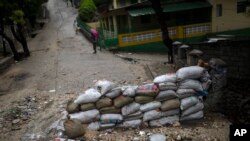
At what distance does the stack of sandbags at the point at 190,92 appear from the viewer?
7391 mm

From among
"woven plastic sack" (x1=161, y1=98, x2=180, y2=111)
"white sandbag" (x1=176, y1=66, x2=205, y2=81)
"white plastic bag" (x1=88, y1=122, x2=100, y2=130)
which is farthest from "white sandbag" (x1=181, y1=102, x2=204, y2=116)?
"white plastic bag" (x1=88, y1=122, x2=100, y2=130)

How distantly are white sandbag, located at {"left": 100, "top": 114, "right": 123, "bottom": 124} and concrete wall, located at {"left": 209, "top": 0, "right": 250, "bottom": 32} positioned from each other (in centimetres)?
1750

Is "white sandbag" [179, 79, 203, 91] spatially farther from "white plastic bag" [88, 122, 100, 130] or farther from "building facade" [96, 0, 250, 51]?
"building facade" [96, 0, 250, 51]

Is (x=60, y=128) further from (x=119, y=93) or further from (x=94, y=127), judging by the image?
(x=119, y=93)

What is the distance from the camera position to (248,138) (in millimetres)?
5555

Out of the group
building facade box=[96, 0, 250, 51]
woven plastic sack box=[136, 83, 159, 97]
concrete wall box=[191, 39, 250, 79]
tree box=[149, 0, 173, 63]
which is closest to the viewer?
woven plastic sack box=[136, 83, 159, 97]

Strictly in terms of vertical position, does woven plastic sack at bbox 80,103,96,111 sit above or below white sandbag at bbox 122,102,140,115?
above

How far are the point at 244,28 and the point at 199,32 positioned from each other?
3978 mm

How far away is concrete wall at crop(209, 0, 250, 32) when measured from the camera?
2283 centimetres

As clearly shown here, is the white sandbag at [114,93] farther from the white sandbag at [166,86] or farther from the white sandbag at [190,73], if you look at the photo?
the white sandbag at [190,73]

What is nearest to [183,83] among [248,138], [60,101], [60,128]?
[248,138]

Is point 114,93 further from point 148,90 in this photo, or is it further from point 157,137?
point 157,137

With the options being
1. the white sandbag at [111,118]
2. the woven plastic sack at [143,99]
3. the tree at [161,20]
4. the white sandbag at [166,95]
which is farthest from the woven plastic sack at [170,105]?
the tree at [161,20]

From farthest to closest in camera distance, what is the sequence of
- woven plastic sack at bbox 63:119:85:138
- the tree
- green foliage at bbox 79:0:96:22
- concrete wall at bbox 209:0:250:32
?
green foliage at bbox 79:0:96:22, concrete wall at bbox 209:0:250:32, the tree, woven plastic sack at bbox 63:119:85:138
